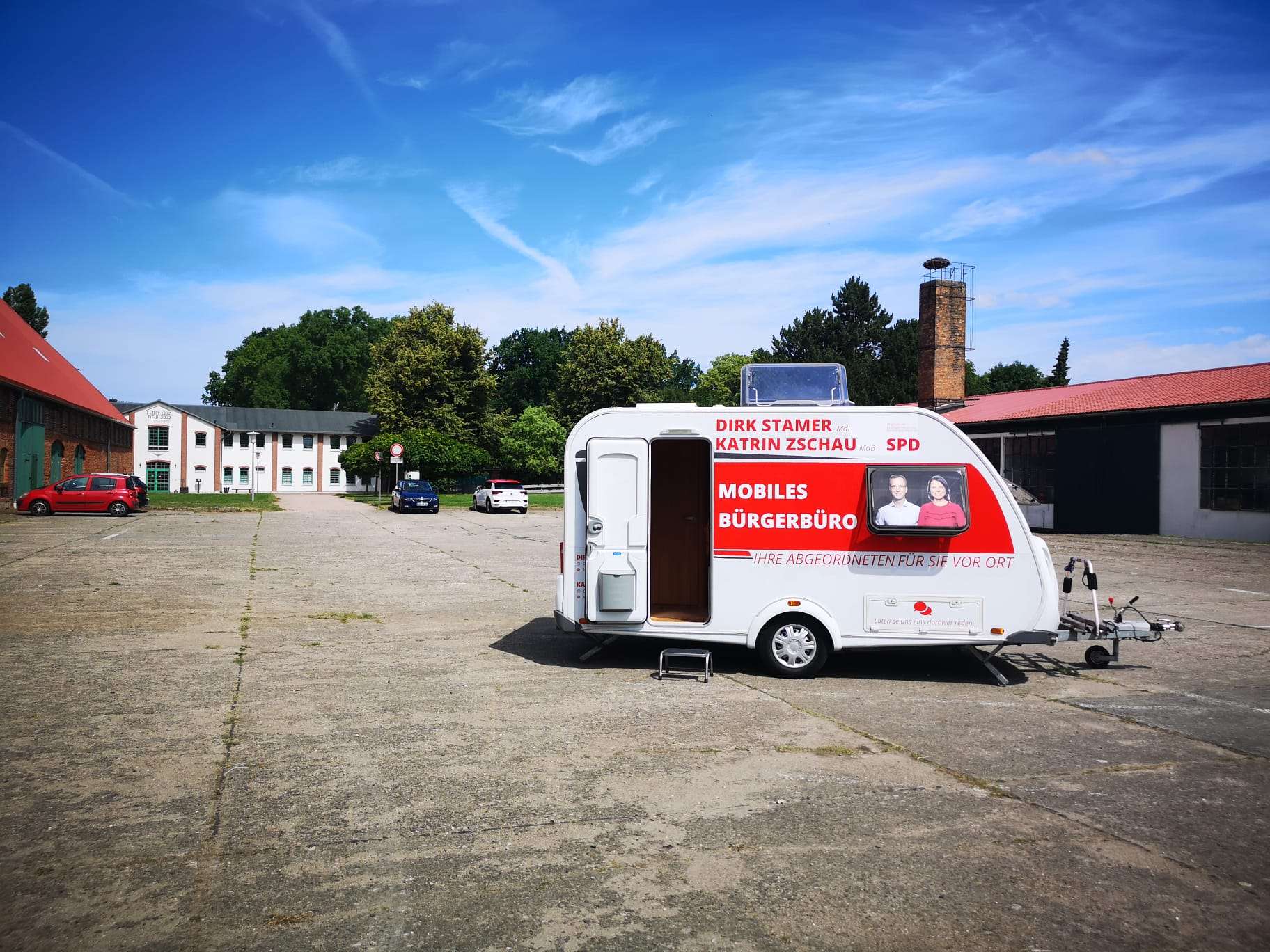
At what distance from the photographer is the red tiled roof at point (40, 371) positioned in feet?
134

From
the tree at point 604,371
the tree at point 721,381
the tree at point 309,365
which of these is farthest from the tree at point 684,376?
the tree at point 309,365

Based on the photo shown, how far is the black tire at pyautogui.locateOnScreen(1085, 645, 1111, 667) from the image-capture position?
29.7 feet

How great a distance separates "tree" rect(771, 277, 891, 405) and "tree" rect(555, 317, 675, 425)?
10.5 metres

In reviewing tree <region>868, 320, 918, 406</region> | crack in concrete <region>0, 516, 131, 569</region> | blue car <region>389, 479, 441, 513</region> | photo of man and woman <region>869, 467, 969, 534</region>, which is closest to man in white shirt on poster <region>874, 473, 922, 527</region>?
photo of man and woman <region>869, 467, 969, 534</region>

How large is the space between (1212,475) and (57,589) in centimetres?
2964

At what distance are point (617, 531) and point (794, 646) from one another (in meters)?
1.97

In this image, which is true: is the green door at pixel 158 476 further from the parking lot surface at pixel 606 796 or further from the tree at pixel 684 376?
the parking lot surface at pixel 606 796

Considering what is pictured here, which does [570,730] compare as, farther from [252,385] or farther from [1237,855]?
[252,385]

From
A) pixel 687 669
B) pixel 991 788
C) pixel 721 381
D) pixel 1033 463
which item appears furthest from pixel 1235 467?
pixel 721 381

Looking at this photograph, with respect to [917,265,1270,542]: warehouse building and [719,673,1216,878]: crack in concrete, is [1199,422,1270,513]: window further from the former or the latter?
[719,673,1216,878]: crack in concrete

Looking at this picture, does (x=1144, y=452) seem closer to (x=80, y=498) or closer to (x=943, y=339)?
(x=943, y=339)

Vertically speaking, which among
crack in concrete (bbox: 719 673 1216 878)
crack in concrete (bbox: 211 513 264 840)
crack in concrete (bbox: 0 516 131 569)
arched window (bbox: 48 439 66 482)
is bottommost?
crack in concrete (bbox: 719 673 1216 878)

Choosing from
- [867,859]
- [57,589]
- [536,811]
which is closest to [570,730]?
[536,811]

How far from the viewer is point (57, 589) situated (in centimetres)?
1352
